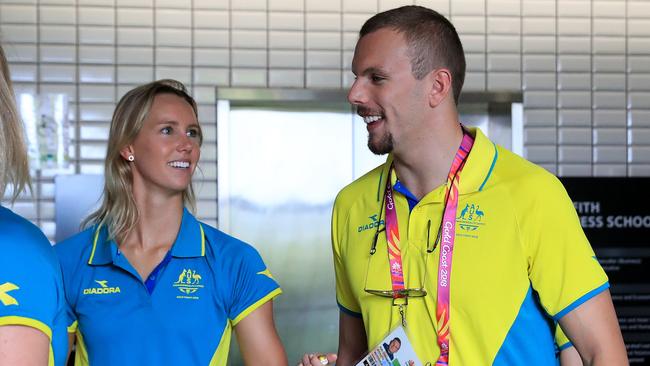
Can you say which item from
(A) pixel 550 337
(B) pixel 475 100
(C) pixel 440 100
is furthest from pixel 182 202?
(B) pixel 475 100

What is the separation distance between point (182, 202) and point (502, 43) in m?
2.70

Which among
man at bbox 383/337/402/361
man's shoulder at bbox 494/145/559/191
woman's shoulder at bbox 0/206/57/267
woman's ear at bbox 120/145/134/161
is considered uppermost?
woman's ear at bbox 120/145/134/161

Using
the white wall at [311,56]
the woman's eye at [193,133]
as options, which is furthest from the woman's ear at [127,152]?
the white wall at [311,56]

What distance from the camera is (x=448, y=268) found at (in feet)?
6.41

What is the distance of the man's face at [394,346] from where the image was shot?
1.96 m

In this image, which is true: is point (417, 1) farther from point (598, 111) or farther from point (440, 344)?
point (440, 344)

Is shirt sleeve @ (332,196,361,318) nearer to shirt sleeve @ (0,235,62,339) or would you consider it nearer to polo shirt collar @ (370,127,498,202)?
polo shirt collar @ (370,127,498,202)

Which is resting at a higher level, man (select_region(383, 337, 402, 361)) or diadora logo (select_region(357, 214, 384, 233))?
diadora logo (select_region(357, 214, 384, 233))

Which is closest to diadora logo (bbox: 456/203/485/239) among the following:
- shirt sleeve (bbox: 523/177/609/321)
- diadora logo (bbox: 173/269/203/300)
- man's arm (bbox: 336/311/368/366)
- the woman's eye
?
shirt sleeve (bbox: 523/177/609/321)

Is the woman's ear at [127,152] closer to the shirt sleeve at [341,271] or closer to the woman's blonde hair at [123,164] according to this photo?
the woman's blonde hair at [123,164]

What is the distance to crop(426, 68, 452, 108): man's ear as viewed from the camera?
6.90 ft

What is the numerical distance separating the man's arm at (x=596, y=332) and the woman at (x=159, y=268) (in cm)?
102

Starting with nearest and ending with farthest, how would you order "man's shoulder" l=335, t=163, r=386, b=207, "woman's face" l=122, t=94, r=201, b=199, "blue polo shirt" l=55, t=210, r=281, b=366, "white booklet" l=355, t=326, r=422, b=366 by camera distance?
"white booklet" l=355, t=326, r=422, b=366
"man's shoulder" l=335, t=163, r=386, b=207
"blue polo shirt" l=55, t=210, r=281, b=366
"woman's face" l=122, t=94, r=201, b=199

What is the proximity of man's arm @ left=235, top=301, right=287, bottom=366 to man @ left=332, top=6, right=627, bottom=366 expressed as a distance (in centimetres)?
47
